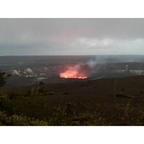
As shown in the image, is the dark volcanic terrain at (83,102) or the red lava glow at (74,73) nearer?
the dark volcanic terrain at (83,102)

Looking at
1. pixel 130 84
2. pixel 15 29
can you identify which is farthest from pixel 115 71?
pixel 15 29

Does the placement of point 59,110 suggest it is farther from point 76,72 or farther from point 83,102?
point 76,72

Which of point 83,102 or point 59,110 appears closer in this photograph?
point 59,110

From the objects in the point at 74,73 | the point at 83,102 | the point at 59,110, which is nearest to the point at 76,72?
the point at 74,73

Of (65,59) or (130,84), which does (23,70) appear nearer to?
(65,59)

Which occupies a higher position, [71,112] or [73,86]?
[73,86]

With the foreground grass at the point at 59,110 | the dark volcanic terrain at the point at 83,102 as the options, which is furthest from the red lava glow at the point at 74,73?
the foreground grass at the point at 59,110

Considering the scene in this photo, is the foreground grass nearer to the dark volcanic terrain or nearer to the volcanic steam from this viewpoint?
the dark volcanic terrain

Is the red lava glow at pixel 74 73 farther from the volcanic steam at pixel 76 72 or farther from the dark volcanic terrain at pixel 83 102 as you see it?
the dark volcanic terrain at pixel 83 102

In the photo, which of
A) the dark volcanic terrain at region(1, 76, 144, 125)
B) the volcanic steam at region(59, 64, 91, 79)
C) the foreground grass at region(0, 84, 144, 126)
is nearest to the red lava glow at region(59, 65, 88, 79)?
the volcanic steam at region(59, 64, 91, 79)
